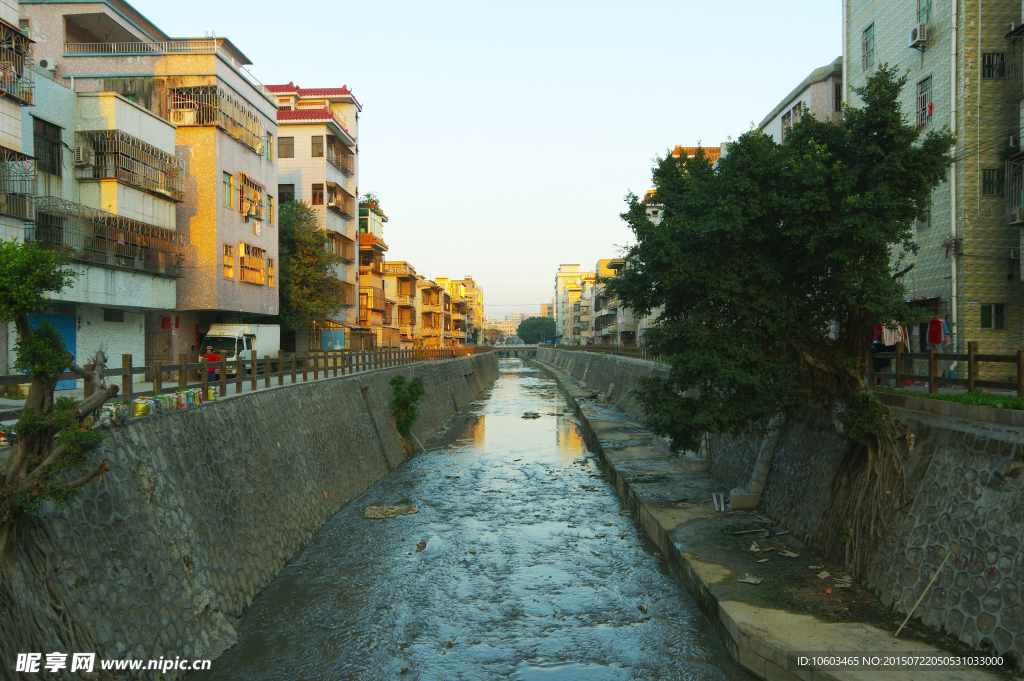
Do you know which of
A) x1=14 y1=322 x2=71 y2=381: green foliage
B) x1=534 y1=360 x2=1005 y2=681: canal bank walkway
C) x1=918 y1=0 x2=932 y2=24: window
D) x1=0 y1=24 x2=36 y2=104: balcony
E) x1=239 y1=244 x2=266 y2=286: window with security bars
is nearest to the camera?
x1=14 y1=322 x2=71 y2=381: green foliage

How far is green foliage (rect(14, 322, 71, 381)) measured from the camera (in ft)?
21.4

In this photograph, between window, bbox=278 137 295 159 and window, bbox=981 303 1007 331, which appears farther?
window, bbox=278 137 295 159

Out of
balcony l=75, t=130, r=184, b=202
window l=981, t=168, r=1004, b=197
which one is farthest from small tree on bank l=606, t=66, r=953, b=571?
balcony l=75, t=130, r=184, b=202

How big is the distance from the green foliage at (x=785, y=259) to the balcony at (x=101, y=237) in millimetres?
16180

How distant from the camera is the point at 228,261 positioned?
90.0 feet

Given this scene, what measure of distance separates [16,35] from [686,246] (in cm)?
1787

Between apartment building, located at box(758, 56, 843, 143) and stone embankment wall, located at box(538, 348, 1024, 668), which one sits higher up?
apartment building, located at box(758, 56, 843, 143)

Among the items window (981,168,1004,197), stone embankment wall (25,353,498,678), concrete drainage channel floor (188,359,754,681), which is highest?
window (981,168,1004,197)

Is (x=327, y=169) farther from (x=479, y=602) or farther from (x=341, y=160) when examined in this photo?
(x=479, y=602)

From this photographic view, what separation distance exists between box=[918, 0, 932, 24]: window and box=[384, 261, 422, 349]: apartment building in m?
49.0

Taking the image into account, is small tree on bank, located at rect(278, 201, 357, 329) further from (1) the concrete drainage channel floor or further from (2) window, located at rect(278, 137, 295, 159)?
(1) the concrete drainage channel floor

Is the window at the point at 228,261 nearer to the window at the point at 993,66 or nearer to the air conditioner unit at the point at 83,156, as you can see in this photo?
the air conditioner unit at the point at 83,156

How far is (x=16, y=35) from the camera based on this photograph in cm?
1673

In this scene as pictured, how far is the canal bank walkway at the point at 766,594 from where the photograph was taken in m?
8.11
